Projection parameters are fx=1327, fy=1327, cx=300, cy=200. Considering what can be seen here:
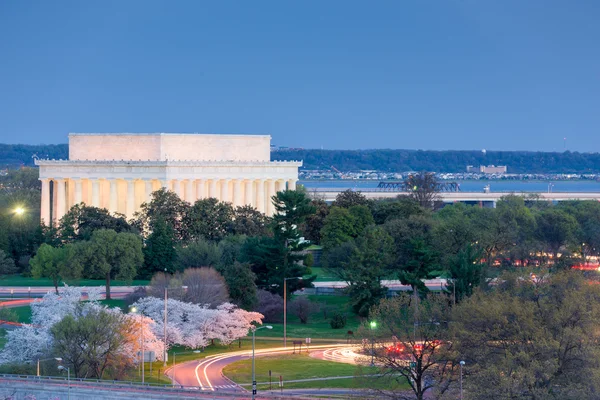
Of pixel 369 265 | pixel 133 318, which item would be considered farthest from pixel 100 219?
pixel 133 318

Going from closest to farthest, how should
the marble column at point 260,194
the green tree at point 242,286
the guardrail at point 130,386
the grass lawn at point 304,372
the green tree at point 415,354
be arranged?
the guardrail at point 130,386
the green tree at point 415,354
the grass lawn at point 304,372
the green tree at point 242,286
the marble column at point 260,194

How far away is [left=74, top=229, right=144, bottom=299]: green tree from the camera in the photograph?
110750 mm

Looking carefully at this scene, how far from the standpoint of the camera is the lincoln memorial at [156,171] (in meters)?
139

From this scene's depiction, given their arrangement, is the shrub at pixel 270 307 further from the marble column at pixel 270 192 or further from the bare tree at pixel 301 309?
the marble column at pixel 270 192

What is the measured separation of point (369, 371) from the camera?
256ft

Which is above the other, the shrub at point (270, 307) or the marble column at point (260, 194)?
the marble column at point (260, 194)

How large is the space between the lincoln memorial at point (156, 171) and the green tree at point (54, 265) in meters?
24.1

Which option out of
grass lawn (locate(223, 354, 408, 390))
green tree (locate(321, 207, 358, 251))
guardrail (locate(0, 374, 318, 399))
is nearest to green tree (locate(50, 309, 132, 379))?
guardrail (locate(0, 374, 318, 399))

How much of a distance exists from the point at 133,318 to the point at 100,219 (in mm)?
38693

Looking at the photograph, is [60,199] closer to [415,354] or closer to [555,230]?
[555,230]

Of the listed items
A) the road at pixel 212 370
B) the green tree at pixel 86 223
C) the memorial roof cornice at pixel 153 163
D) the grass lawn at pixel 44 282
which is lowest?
the road at pixel 212 370

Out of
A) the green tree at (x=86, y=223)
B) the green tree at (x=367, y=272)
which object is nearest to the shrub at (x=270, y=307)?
the green tree at (x=367, y=272)

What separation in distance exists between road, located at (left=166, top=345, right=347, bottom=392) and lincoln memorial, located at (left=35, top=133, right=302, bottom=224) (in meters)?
50.7

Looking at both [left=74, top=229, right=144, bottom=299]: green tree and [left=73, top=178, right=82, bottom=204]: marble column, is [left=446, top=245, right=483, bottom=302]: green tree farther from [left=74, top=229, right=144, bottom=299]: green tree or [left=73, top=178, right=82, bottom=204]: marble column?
[left=73, top=178, right=82, bottom=204]: marble column
